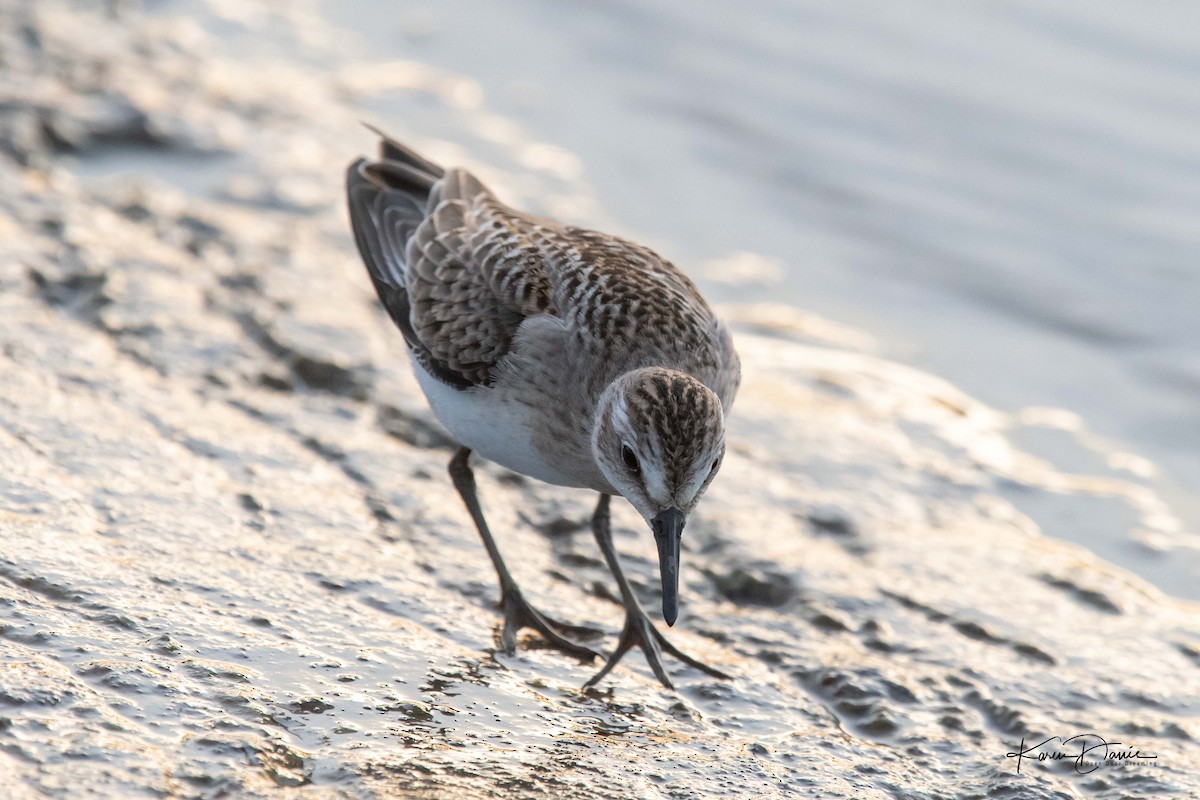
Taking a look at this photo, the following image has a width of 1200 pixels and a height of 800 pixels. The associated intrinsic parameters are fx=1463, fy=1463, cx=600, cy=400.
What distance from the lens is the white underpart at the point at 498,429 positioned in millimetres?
5793

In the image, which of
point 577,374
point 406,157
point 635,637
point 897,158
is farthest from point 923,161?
point 635,637

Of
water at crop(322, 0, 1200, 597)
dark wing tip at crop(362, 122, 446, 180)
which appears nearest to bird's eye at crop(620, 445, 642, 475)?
dark wing tip at crop(362, 122, 446, 180)

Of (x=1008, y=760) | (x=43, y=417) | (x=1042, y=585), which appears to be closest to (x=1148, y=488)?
(x=1042, y=585)

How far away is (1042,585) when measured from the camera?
686 centimetres

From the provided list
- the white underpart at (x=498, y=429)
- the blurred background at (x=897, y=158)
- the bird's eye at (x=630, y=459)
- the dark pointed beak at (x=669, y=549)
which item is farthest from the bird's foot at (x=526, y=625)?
the blurred background at (x=897, y=158)

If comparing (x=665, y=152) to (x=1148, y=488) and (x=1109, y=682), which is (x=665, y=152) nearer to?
(x=1148, y=488)

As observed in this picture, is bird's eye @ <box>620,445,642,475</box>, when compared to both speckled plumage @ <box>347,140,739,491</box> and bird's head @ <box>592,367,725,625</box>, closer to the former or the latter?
bird's head @ <box>592,367,725,625</box>

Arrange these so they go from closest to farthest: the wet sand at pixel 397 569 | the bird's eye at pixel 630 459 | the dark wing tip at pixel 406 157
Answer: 1. the wet sand at pixel 397 569
2. the bird's eye at pixel 630 459
3. the dark wing tip at pixel 406 157

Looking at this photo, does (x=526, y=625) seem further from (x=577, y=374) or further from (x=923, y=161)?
(x=923, y=161)

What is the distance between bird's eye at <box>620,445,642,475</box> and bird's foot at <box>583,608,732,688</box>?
0.81m

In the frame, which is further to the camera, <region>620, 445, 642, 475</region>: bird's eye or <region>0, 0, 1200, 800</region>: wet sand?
<region>620, 445, 642, 475</region>: bird's eye

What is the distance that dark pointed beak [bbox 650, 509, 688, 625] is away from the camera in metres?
5.19

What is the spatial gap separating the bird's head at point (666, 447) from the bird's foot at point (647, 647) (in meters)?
0.53

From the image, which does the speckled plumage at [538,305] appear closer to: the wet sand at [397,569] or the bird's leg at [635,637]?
the bird's leg at [635,637]
